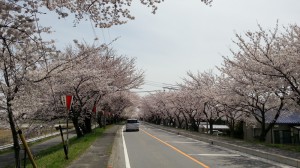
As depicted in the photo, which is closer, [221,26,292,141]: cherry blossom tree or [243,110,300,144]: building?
[221,26,292,141]: cherry blossom tree

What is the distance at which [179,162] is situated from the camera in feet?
45.6

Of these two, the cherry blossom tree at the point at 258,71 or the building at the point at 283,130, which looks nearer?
the cherry blossom tree at the point at 258,71

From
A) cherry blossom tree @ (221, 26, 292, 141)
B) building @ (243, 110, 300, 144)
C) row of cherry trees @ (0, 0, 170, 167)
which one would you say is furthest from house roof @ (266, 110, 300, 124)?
row of cherry trees @ (0, 0, 170, 167)

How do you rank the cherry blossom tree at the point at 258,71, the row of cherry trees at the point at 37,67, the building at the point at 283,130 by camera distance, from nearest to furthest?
the row of cherry trees at the point at 37,67 < the cherry blossom tree at the point at 258,71 < the building at the point at 283,130

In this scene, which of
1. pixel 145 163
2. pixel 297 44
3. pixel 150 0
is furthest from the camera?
pixel 297 44

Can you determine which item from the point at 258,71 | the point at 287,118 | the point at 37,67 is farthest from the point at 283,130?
the point at 37,67

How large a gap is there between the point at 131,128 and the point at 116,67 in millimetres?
13671

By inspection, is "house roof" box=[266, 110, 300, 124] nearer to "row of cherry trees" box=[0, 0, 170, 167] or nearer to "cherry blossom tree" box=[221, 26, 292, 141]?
"cherry blossom tree" box=[221, 26, 292, 141]

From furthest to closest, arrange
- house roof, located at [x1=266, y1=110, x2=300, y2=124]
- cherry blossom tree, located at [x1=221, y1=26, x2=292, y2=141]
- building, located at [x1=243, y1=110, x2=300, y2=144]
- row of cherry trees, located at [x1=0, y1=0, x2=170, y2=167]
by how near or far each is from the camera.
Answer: house roof, located at [x1=266, y1=110, x2=300, y2=124], building, located at [x1=243, y1=110, x2=300, y2=144], cherry blossom tree, located at [x1=221, y1=26, x2=292, y2=141], row of cherry trees, located at [x1=0, y1=0, x2=170, y2=167]

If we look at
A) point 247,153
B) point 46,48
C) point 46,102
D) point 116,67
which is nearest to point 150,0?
point 46,48

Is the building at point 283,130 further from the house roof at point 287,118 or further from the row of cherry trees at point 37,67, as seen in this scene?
the row of cherry trees at point 37,67

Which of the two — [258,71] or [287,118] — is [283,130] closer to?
[287,118]

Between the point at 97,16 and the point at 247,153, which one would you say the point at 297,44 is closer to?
the point at 247,153

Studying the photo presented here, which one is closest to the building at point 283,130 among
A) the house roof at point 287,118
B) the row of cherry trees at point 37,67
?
the house roof at point 287,118
